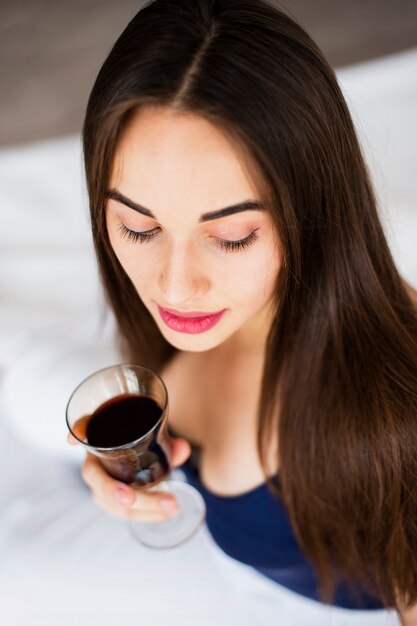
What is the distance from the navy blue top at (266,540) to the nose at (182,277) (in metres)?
0.56

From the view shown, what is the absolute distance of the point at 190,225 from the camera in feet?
2.58

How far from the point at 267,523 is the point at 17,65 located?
138 centimetres

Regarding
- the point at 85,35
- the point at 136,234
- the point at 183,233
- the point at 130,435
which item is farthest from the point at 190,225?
the point at 85,35

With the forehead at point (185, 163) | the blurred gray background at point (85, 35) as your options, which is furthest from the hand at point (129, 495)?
the blurred gray background at point (85, 35)

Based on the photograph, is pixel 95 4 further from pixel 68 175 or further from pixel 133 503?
pixel 133 503

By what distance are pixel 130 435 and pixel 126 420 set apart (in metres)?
0.04

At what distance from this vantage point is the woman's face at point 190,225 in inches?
29.4

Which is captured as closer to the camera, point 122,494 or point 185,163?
point 185,163

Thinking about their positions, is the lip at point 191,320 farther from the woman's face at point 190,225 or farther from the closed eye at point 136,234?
the closed eye at point 136,234

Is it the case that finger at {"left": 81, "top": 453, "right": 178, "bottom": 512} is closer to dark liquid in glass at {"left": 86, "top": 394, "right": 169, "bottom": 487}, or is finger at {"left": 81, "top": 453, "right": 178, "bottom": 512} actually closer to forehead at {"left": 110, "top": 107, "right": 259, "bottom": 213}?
dark liquid in glass at {"left": 86, "top": 394, "right": 169, "bottom": 487}

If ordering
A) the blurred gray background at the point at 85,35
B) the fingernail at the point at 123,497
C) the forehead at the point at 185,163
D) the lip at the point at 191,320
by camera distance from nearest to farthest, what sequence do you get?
the forehead at the point at 185,163 < the lip at the point at 191,320 < the fingernail at the point at 123,497 < the blurred gray background at the point at 85,35

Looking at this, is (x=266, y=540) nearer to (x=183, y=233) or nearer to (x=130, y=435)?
(x=130, y=435)

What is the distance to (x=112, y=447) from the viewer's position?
2.98 feet

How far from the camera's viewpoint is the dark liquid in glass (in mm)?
968
